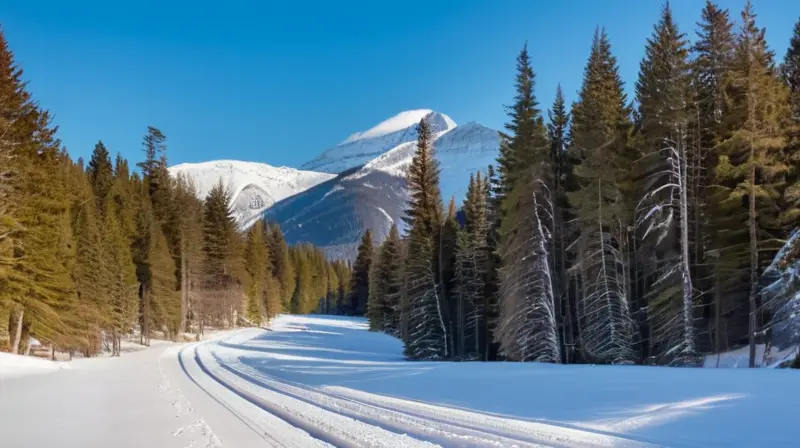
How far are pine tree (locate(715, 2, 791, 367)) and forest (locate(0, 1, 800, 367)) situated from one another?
9cm

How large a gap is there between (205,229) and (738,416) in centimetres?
5719

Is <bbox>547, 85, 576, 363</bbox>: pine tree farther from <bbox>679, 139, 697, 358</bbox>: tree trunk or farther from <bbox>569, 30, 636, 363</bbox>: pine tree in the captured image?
<bbox>679, 139, 697, 358</bbox>: tree trunk

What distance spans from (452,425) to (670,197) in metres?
17.6

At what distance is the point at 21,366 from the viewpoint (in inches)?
809

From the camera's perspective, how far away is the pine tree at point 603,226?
74.6 feet

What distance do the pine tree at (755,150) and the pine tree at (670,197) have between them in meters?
→ 1.72

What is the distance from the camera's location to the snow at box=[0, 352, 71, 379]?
19.4 m

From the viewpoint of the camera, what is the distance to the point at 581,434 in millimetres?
8164

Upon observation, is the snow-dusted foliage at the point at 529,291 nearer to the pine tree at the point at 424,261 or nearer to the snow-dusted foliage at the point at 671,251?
the snow-dusted foliage at the point at 671,251

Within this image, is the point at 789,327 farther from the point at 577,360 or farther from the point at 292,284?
the point at 292,284

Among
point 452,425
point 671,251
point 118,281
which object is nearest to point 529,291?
point 671,251

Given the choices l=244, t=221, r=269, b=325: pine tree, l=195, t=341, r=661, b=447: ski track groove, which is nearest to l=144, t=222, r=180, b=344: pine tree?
l=244, t=221, r=269, b=325: pine tree

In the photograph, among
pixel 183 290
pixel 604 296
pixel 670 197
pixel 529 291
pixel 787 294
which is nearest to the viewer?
pixel 787 294

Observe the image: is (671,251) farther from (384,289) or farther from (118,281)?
(118,281)
